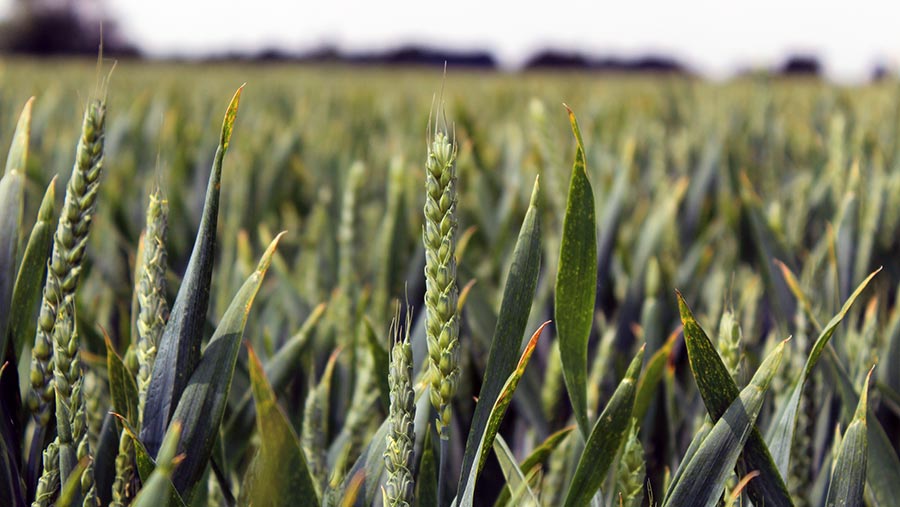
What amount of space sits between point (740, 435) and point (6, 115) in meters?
3.41

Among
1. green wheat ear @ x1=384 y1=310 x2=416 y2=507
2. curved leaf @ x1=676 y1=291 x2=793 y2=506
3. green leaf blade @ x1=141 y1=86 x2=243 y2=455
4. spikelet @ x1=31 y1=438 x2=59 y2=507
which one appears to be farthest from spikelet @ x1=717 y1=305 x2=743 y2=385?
spikelet @ x1=31 y1=438 x2=59 y2=507

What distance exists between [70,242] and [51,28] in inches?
1527

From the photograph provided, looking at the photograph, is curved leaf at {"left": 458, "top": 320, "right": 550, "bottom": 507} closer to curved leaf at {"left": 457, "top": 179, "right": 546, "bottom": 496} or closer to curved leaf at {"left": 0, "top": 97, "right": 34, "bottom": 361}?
curved leaf at {"left": 457, "top": 179, "right": 546, "bottom": 496}

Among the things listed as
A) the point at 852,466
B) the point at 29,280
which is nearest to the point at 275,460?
the point at 29,280

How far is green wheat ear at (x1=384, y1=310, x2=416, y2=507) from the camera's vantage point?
54 cm

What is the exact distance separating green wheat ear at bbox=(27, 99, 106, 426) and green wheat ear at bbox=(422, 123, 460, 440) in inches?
10.0

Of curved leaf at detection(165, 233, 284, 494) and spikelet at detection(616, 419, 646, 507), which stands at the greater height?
curved leaf at detection(165, 233, 284, 494)

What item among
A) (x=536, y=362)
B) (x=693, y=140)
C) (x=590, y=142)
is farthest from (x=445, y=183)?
(x=693, y=140)

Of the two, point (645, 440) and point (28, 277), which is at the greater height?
point (28, 277)

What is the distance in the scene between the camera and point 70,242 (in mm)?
584

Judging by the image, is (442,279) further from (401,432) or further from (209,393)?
(209,393)

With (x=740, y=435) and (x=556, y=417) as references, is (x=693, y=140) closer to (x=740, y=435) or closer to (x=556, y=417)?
(x=556, y=417)

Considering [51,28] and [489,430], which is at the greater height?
[51,28]

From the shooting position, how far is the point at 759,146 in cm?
280
